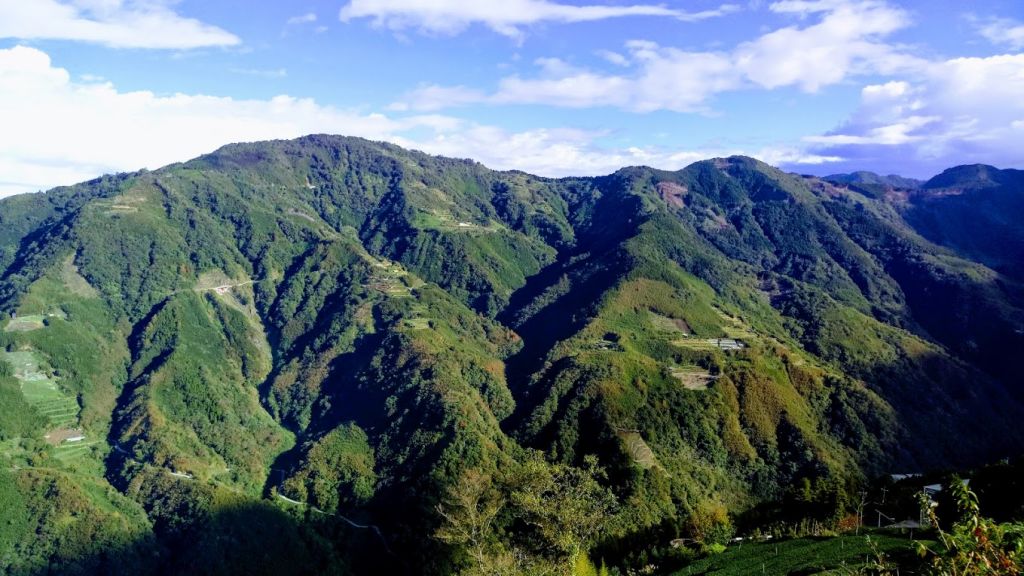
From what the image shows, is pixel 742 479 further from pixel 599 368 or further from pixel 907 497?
pixel 907 497

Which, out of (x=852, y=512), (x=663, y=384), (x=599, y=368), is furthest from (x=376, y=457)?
(x=852, y=512)

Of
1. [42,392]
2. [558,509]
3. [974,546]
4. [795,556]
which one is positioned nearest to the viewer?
[974,546]

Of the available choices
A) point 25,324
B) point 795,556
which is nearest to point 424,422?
point 795,556

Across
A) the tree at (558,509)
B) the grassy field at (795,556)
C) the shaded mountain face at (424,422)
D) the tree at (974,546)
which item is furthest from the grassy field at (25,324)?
the tree at (974,546)

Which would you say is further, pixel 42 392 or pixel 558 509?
pixel 42 392

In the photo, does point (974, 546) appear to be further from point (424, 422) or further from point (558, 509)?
point (424, 422)

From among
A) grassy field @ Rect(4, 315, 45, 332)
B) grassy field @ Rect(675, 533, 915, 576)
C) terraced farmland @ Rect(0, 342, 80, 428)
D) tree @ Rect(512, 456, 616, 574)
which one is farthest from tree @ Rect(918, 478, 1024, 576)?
grassy field @ Rect(4, 315, 45, 332)

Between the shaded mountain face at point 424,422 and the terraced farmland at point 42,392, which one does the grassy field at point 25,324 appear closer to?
the shaded mountain face at point 424,422

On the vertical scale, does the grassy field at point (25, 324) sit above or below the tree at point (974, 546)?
below

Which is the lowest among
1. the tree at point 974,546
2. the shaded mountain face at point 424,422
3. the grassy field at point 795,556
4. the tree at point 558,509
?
the shaded mountain face at point 424,422
